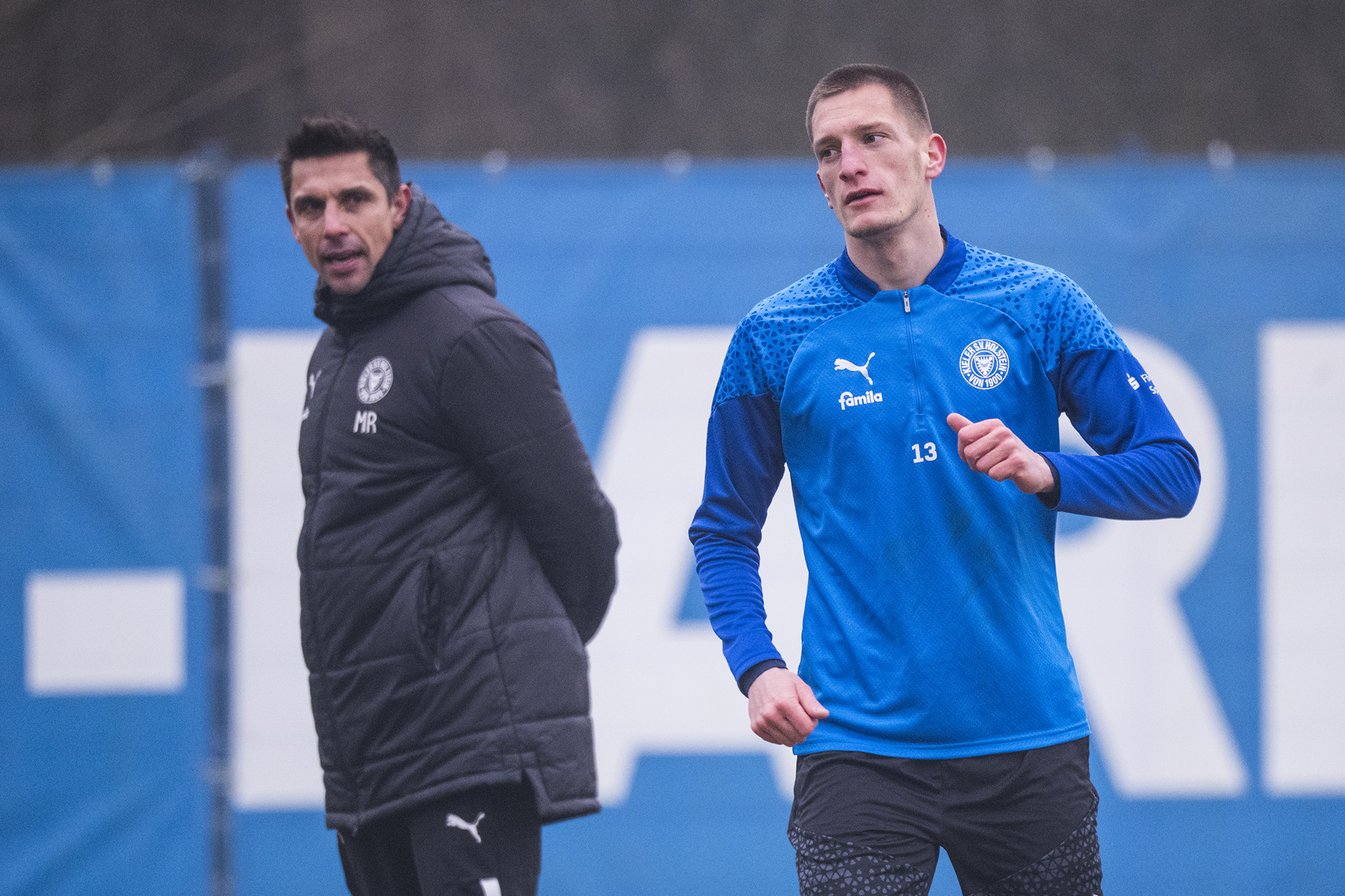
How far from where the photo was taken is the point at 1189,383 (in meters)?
4.59

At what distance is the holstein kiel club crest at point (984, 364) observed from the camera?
2311 mm

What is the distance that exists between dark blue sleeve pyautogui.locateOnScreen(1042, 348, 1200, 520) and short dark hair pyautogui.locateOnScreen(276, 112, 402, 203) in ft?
4.88

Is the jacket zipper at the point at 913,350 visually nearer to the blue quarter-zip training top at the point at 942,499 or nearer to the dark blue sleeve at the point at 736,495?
the blue quarter-zip training top at the point at 942,499

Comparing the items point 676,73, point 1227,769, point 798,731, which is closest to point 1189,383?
point 1227,769

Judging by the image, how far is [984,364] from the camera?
2.32 meters

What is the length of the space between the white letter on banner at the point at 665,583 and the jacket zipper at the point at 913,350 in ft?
6.77

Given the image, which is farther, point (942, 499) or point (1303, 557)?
point (1303, 557)

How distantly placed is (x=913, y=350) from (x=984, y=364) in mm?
130

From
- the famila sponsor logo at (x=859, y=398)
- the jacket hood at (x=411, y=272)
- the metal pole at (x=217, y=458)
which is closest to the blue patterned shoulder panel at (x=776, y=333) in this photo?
the famila sponsor logo at (x=859, y=398)

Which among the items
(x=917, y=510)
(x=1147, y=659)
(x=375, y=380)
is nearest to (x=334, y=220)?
(x=375, y=380)

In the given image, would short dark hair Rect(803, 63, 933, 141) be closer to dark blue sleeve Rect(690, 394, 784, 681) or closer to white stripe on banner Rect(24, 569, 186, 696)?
dark blue sleeve Rect(690, 394, 784, 681)

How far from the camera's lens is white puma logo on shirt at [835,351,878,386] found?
7.73 feet

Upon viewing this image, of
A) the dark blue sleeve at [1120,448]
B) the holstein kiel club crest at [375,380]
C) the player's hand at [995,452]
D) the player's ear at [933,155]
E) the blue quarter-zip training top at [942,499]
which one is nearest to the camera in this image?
the player's hand at [995,452]

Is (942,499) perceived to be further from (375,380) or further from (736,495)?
(375,380)
